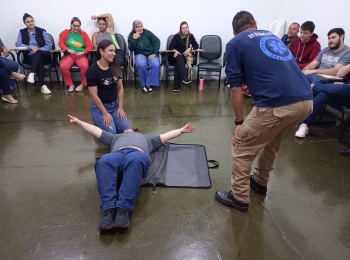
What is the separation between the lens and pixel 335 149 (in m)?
2.92

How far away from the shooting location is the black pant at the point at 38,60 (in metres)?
4.53

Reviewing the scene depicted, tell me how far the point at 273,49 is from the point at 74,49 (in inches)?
164

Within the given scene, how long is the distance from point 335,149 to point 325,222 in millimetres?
1322

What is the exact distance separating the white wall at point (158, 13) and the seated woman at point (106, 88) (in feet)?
8.93

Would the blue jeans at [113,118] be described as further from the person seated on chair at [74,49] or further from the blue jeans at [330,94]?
the blue jeans at [330,94]

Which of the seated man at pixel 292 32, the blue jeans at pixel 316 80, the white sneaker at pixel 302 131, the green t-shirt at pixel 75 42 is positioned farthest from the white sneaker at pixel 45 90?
the seated man at pixel 292 32

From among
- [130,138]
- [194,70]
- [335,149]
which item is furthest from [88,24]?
[335,149]

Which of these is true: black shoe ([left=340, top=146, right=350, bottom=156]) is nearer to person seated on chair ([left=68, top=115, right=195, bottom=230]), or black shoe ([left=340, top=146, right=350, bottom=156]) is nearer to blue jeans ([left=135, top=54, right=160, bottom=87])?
person seated on chair ([left=68, top=115, right=195, bottom=230])

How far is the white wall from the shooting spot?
4.80 metres

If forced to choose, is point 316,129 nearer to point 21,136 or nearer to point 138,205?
point 138,205

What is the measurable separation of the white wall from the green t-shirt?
1.27 ft

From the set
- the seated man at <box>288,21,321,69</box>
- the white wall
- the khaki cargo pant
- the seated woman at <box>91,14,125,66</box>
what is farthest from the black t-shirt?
the seated man at <box>288,21,321,69</box>

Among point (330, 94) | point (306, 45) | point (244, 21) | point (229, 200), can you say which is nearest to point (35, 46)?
point (244, 21)

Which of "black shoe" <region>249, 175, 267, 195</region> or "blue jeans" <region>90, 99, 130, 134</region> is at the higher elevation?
"blue jeans" <region>90, 99, 130, 134</region>
